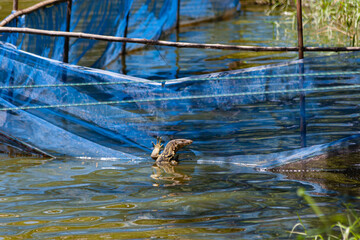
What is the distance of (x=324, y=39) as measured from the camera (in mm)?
10688

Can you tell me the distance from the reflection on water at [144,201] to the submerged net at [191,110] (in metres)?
0.24

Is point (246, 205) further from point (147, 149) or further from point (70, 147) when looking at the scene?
point (70, 147)

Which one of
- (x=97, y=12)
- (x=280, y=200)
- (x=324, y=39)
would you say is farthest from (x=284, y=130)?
(x=324, y=39)

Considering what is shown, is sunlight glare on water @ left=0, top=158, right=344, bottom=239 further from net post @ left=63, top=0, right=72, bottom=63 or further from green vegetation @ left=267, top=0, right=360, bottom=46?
green vegetation @ left=267, top=0, right=360, bottom=46

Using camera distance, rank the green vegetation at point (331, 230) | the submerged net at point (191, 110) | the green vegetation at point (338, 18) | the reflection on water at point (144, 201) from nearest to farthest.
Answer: the green vegetation at point (331, 230), the reflection on water at point (144, 201), the submerged net at point (191, 110), the green vegetation at point (338, 18)

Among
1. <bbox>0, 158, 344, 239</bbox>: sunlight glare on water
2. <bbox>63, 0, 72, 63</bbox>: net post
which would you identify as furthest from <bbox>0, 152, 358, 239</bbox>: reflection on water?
<bbox>63, 0, 72, 63</bbox>: net post

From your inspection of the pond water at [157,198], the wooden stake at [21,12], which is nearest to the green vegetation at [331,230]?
the pond water at [157,198]

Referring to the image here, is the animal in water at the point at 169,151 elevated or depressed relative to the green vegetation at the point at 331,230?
elevated

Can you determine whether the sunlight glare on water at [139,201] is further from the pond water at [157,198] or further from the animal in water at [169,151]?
the animal in water at [169,151]

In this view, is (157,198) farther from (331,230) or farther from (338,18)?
(338,18)

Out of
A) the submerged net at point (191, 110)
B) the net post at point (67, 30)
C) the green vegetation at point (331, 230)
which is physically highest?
the net post at point (67, 30)

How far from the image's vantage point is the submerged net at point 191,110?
4.97m

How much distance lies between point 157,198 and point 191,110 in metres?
1.20

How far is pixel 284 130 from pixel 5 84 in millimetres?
2933
